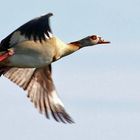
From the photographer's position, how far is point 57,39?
33562 millimetres

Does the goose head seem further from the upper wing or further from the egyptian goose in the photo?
the upper wing

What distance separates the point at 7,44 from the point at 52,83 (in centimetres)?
475

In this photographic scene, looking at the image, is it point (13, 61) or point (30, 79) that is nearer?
point (13, 61)

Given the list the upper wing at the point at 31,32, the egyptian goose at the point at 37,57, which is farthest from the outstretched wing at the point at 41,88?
the upper wing at the point at 31,32

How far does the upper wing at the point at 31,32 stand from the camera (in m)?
31.6

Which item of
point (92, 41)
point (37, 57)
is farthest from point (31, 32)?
point (92, 41)

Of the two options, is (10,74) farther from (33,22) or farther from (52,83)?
(33,22)

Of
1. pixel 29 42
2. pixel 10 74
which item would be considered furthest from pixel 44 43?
pixel 10 74

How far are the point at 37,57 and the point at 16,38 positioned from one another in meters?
0.81

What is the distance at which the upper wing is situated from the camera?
31.6 m

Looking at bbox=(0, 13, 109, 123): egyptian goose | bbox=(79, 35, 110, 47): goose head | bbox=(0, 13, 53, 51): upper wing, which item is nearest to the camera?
bbox=(0, 13, 53, 51): upper wing

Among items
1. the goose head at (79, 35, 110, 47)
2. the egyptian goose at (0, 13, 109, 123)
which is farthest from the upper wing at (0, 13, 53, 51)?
the goose head at (79, 35, 110, 47)

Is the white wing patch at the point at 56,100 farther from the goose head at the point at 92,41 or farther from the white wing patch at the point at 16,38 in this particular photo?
the white wing patch at the point at 16,38

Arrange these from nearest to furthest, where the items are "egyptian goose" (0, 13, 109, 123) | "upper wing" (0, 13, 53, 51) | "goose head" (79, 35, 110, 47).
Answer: "upper wing" (0, 13, 53, 51), "egyptian goose" (0, 13, 109, 123), "goose head" (79, 35, 110, 47)
